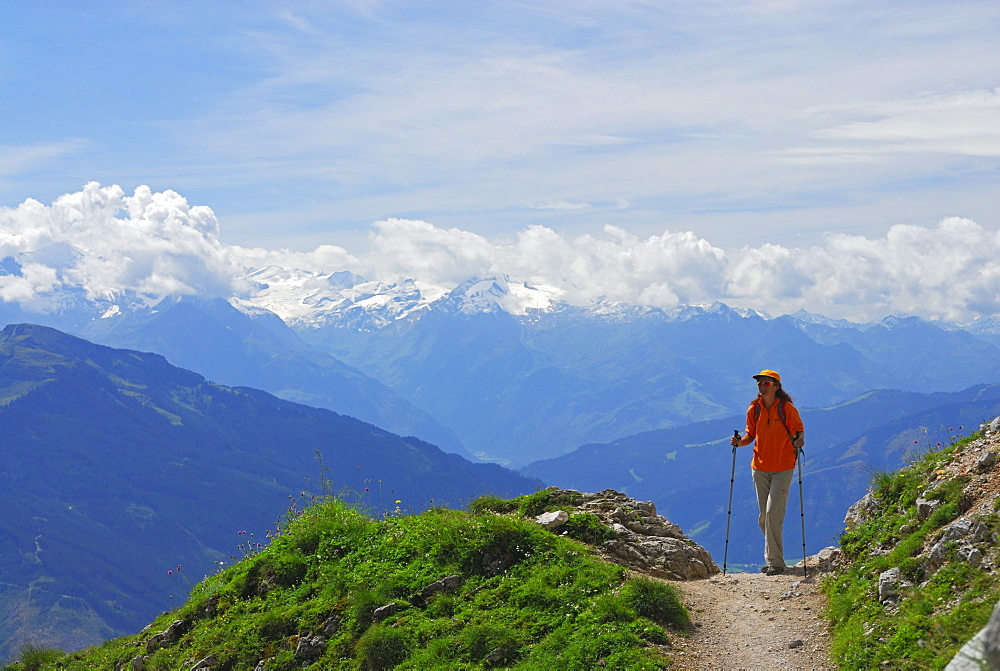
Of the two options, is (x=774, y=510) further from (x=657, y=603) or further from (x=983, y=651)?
(x=983, y=651)

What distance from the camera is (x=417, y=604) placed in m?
13.5

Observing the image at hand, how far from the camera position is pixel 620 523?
16703 mm

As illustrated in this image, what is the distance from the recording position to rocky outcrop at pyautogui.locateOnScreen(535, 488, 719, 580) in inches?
602

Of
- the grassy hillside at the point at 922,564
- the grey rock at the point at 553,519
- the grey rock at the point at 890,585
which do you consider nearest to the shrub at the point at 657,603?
the grassy hillside at the point at 922,564

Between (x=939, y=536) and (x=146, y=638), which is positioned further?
(x=146, y=638)

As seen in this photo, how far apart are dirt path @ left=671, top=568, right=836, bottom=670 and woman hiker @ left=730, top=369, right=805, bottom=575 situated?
931 mm

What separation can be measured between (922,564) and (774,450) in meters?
4.85

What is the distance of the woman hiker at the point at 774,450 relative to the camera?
619 inches

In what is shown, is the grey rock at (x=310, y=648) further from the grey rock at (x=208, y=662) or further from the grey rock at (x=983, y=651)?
the grey rock at (x=983, y=651)

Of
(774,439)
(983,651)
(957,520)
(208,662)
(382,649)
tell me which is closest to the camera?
(983,651)

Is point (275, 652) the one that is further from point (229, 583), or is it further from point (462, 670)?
point (462, 670)

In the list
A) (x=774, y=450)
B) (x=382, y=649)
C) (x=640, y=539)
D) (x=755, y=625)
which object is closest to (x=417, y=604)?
(x=382, y=649)

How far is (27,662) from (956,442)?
20.5m

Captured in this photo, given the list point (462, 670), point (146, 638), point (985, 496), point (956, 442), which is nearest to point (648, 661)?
point (462, 670)
